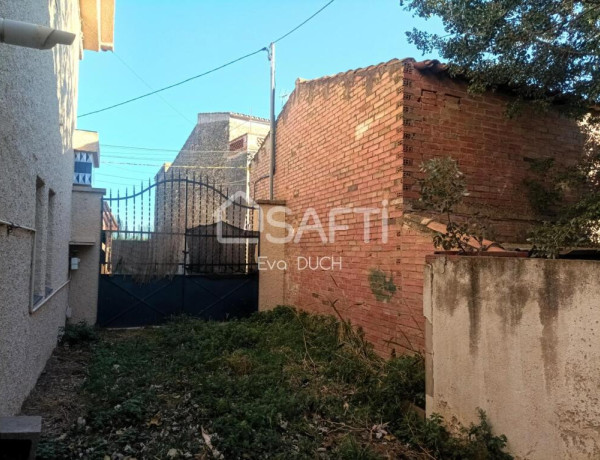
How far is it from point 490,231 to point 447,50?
7.01 ft

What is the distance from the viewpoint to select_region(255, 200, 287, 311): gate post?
301 inches

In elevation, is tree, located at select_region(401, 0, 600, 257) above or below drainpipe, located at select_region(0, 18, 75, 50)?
above

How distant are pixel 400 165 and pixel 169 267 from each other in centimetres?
484

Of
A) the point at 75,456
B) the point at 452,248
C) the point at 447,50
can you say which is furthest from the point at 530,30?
the point at 75,456

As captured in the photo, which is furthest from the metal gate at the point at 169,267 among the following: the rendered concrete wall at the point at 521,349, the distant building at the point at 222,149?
the distant building at the point at 222,149

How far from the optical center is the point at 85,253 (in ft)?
22.4

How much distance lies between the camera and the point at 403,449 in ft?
10.2

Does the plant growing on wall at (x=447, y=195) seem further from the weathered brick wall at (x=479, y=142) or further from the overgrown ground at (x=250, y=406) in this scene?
the overgrown ground at (x=250, y=406)

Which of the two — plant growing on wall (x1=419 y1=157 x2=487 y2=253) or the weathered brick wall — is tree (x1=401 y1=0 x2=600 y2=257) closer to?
the weathered brick wall

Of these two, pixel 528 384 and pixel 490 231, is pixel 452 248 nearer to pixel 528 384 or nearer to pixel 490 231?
pixel 528 384

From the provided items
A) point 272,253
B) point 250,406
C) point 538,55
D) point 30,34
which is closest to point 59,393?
point 250,406

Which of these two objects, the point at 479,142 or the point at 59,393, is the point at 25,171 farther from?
the point at 479,142

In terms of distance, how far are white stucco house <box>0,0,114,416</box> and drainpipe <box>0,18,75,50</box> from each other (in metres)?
0.69

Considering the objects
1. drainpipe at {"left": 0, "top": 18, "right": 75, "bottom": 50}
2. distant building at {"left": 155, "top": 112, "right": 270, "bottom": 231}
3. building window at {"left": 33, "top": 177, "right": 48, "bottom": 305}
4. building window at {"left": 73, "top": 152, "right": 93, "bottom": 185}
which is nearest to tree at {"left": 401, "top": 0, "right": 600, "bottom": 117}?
drainpipe at {"left": 0, "top": 18, "right": 75, "bottom": 50}
